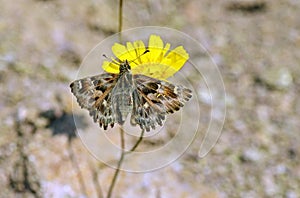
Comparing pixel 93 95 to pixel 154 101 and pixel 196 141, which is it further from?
pixel 196 141

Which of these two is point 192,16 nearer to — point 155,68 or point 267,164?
point 267,164

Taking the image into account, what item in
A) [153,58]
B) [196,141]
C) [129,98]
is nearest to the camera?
[129,98]

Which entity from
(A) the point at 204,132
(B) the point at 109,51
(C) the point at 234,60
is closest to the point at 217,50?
(C) the point at 234,60

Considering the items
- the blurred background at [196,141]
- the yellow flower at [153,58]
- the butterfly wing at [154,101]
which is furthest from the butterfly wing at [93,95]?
the blurred background at [196,141]

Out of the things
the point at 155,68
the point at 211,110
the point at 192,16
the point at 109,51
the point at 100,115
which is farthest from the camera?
the point at 192,16

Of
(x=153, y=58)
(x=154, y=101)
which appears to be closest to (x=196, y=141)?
(x=153, y=58)

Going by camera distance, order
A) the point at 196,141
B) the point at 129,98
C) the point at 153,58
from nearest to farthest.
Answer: the point at 129,98, the point at 153,58, the point at 196,141

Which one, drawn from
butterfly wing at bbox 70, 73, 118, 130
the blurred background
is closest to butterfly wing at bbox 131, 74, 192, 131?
butterfly wing at bbox 70, 73, 118, 130
